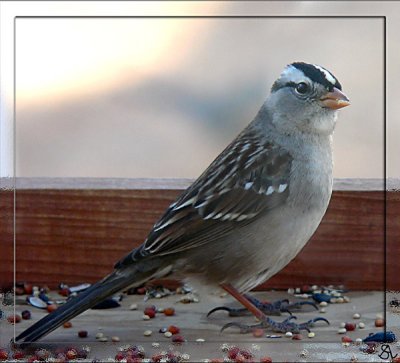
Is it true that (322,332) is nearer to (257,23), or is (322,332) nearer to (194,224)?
(194,224)

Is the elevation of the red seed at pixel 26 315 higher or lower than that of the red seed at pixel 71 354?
higher

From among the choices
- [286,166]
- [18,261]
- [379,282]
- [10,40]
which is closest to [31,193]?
[18,261]

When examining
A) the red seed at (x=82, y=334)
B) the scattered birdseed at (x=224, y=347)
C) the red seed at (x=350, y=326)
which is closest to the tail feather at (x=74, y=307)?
the red seed at (x=82, y=334)

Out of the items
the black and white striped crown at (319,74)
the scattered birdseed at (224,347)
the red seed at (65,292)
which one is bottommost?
the scattered birdseed at (224,347)

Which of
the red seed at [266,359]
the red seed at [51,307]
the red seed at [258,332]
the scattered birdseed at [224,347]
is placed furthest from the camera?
the red seed at [51,307]

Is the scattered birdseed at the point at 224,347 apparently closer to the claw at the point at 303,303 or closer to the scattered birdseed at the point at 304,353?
the scattered birdseed at the point at 304,353

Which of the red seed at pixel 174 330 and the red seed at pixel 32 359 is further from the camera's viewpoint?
the red seed at pixel 174 330

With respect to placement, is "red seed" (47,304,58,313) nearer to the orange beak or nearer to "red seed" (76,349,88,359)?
"red seed" (76,349,88,359)
